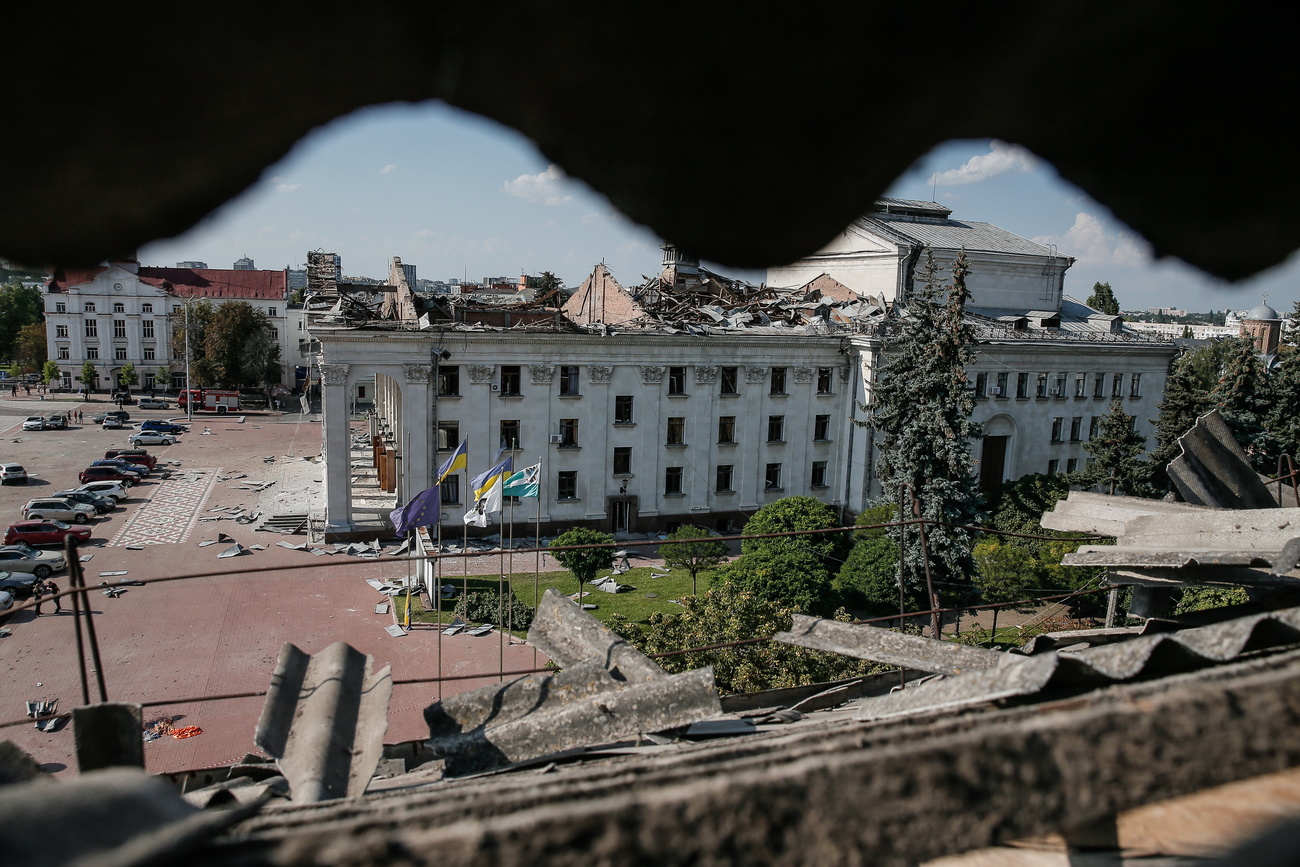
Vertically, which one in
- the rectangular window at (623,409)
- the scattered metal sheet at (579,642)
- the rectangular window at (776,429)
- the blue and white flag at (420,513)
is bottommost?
the blue and white flag at (420,513)

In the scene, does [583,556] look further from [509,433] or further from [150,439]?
[150,439]

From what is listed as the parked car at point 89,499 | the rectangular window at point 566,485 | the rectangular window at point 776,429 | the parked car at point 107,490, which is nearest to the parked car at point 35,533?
the parked car at point 89,499

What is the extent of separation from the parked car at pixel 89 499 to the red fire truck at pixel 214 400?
98.9 ft

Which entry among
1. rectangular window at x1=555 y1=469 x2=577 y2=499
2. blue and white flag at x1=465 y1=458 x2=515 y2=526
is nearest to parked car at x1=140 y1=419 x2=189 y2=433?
rectangular window at x1=555 y1=469 x2=577 y2=499

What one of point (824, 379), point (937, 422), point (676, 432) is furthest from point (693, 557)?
point (824, 379)

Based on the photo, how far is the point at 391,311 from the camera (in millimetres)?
39125

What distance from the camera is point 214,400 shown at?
6419 cm

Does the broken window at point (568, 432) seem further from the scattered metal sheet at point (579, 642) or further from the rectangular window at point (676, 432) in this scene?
the scattered metal sheet at point (579, 642)

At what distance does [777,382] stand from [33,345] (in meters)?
64.7

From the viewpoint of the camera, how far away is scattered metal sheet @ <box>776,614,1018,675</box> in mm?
6031

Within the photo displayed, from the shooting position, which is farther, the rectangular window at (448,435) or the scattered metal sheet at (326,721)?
the rectangular window at (448,435)

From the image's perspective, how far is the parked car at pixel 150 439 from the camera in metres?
50.2

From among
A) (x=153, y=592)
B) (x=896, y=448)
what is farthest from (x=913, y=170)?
(x=153, y=592)

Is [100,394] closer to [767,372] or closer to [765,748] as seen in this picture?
[767,372]
